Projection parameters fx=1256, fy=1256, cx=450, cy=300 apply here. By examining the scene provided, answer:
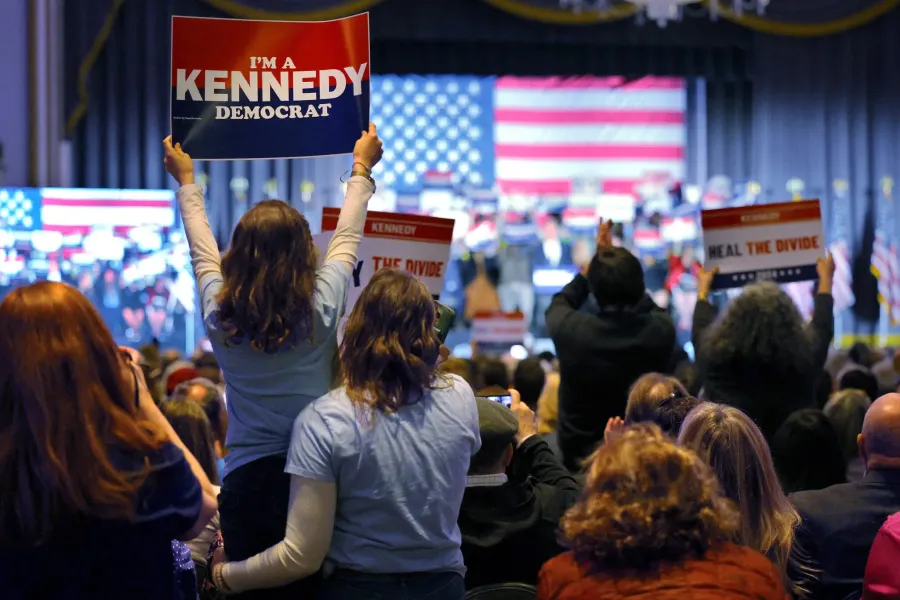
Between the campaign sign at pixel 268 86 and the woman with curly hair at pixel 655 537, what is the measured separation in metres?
1.58

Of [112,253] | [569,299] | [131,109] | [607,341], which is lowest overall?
[607,341]

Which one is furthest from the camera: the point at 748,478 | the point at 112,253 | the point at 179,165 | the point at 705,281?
the point at 112,253

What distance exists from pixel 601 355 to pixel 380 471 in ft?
5.72

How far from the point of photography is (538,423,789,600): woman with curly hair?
1.64 m

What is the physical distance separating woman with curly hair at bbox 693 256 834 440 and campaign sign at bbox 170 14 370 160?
4.46ft

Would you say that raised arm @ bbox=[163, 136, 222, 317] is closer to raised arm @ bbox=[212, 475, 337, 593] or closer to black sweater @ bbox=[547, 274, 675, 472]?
raised arm @ bbox=[212, 475, 337, 593]

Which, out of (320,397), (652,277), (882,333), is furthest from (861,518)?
(882,333)

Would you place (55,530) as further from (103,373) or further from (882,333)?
(882,333)

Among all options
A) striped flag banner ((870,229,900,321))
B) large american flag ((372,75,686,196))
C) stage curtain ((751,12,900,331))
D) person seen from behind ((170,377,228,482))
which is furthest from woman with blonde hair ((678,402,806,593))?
stage curtain ((751,12,900,331))

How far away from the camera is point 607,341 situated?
146 inches

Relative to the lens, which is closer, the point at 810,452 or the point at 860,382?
the point at 810,452

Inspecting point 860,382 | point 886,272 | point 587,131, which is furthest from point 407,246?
point 886,272

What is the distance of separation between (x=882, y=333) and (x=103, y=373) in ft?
40.7

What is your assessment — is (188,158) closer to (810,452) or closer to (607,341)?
(607,341)
